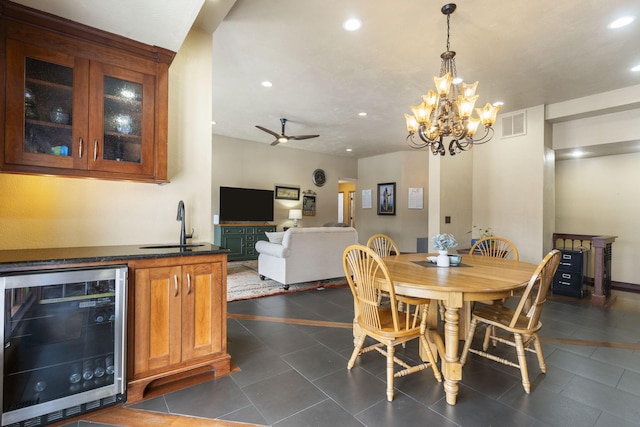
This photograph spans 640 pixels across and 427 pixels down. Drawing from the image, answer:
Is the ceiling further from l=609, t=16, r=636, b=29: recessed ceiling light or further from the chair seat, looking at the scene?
the chair seat

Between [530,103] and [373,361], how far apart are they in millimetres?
4524

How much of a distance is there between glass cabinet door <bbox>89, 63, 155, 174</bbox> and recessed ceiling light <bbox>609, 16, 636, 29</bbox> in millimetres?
3905

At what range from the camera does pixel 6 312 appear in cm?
148

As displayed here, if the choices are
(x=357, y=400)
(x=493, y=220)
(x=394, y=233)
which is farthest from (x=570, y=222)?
(x=357, y=400)

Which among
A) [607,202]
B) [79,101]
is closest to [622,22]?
[607,202]

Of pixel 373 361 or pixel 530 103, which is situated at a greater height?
pixel 530 103

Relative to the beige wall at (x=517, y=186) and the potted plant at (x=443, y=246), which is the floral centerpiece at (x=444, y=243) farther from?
the beige wall at (x=517, y=186)

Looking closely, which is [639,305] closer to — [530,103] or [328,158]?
[530,103]

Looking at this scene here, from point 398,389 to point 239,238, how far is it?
18.3ft

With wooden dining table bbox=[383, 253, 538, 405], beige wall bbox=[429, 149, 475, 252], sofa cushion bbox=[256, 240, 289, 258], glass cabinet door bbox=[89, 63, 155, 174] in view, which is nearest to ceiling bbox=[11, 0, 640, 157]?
glass cabinet door bbox=[89, 63, 155, 174]

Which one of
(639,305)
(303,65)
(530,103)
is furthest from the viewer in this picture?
(530,103)

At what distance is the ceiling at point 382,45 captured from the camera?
2.14 metres

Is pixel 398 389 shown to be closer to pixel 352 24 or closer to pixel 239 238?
pixel 352 24

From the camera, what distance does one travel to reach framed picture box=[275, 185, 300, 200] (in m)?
7.98
